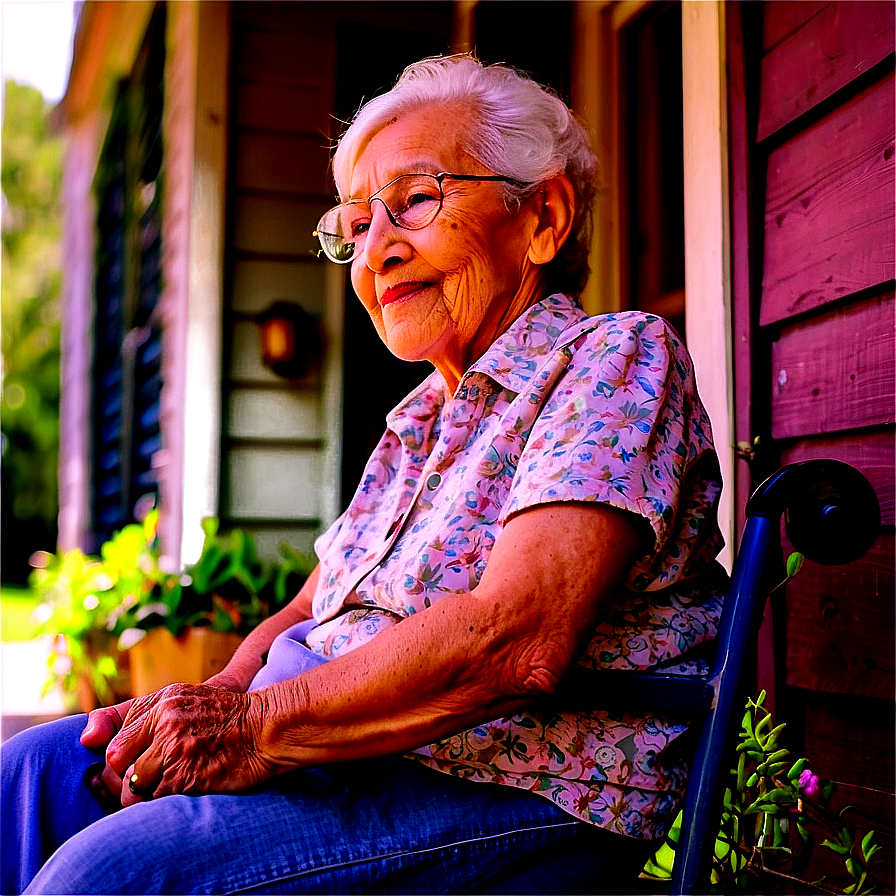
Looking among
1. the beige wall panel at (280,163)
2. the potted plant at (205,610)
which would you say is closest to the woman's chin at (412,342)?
the potted plant at (205,610)

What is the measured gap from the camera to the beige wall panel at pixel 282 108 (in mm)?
3574

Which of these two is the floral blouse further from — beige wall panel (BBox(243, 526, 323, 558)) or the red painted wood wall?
beige wall panel (BBox(243, 526, 323, 558))

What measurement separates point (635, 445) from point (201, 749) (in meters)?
0.55


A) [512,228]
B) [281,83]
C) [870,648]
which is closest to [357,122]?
[512,228]

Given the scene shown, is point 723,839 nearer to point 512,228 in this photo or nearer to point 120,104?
point 512,228

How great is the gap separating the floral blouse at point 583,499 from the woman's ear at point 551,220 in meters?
0.15

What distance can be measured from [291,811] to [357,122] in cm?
94

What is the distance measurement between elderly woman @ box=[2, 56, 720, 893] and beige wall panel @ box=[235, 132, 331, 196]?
2335 millimetres

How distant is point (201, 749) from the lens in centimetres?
101

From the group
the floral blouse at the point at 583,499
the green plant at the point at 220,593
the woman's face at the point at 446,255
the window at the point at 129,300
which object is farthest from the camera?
the window at the point at 129,300

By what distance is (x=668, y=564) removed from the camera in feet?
Result: 3.66

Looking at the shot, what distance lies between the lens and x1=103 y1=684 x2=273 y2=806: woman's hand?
1004 mm

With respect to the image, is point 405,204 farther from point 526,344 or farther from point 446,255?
point 526,344

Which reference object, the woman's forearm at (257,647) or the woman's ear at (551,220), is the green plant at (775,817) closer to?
the woman's ear at (551,220)
